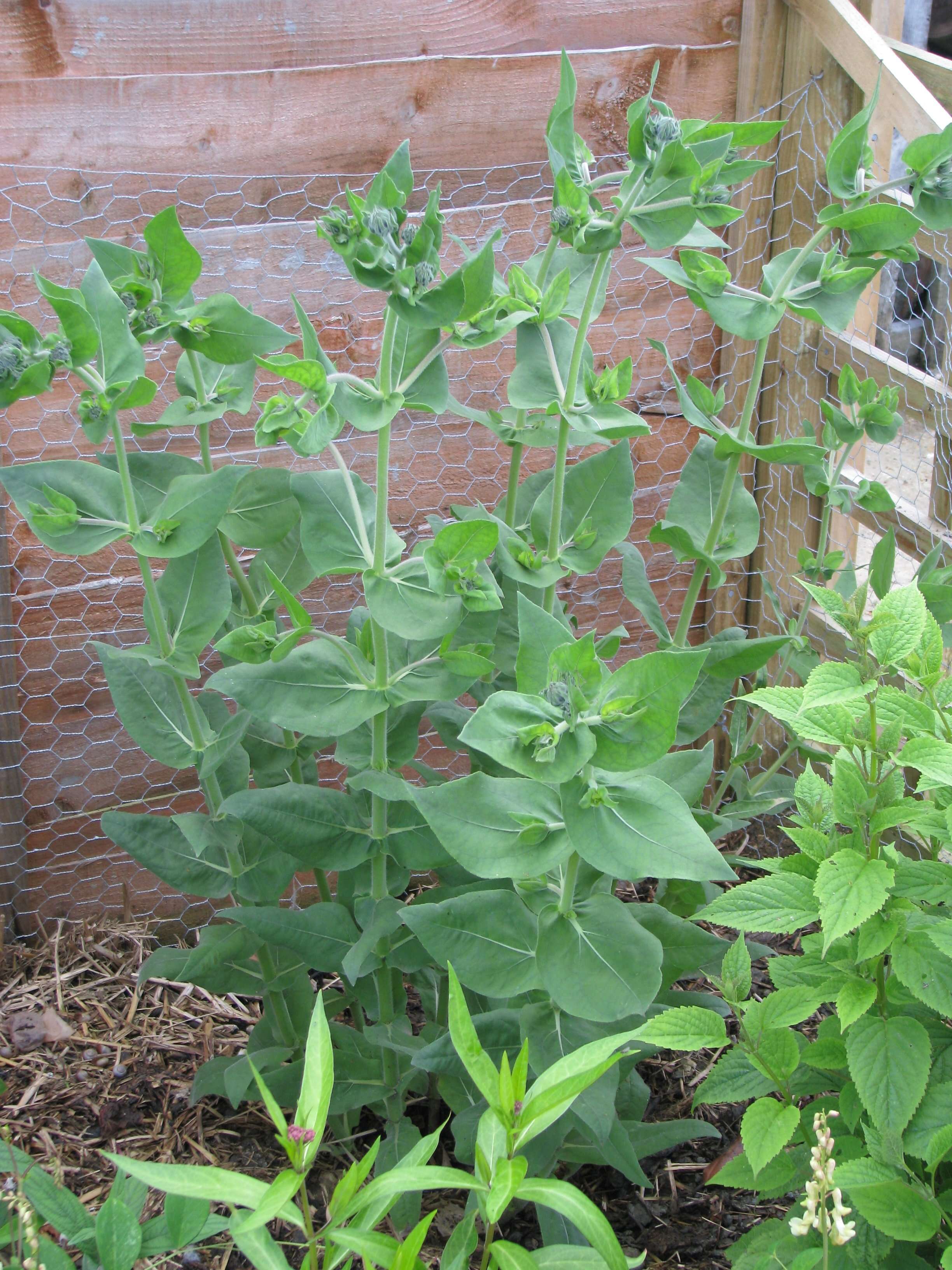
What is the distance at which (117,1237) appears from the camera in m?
1.22

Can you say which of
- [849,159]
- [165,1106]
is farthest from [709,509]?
[165,1106]

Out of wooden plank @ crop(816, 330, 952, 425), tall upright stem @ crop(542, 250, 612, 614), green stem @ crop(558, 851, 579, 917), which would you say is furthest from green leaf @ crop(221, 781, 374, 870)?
wooden plank @ crop(816, 330, 952, 425)

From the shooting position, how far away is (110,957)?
2.42 meters

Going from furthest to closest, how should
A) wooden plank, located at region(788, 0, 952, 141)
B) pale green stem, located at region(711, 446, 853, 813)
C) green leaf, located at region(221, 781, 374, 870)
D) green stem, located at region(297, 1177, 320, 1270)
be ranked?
pale green stem, located at region(711, 446, 853, 813), wooden plank, located at region(788, 0, 952, 141), green leaf, located at region(221, 781, 374, 870), green stem, located at region(297, 1177, 320, 1270)

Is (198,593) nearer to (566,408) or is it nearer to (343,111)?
(566,408)

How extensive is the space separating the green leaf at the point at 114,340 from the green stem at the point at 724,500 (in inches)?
34.8

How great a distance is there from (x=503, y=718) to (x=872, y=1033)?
1.87 feet

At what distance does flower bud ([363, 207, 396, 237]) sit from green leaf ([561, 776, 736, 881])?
69cm

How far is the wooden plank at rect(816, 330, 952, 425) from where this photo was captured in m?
2.27

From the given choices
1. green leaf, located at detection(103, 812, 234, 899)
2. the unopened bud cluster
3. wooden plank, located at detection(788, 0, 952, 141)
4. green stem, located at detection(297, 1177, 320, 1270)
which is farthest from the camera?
wooden plank, located at detection(788, 0, 952, 141)

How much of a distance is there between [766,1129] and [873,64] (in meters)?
1.99

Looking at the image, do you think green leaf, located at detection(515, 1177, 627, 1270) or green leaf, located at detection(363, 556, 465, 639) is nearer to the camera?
green leaf, located at detection(515, 1177, 627, 1270)

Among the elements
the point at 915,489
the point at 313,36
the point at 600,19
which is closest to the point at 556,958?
the point at 313,36

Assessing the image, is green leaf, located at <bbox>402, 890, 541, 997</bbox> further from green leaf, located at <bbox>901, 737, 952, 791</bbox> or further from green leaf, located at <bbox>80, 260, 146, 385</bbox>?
green leaf, located at <bbox>80, 260, 146, 385</bbox>
